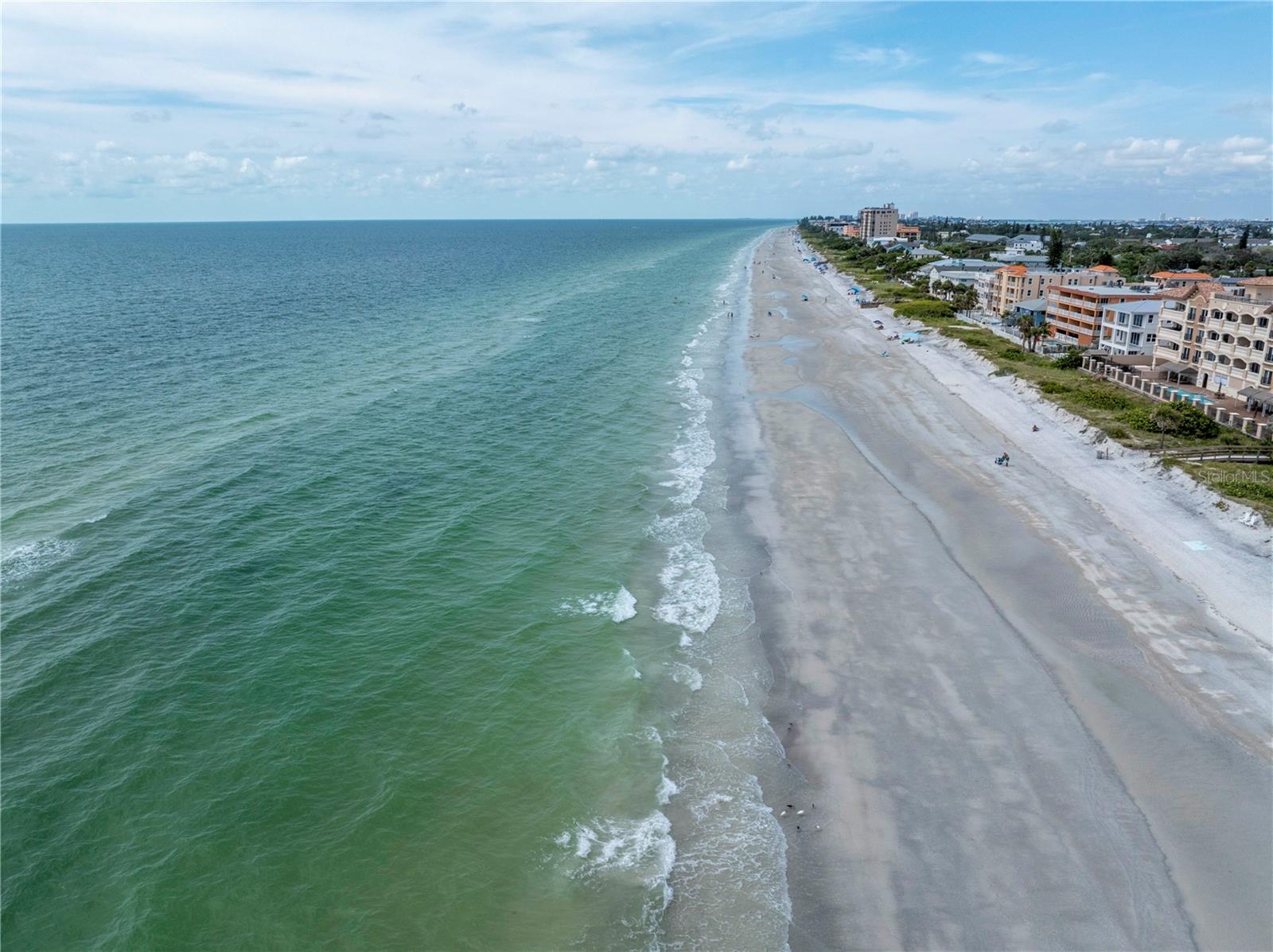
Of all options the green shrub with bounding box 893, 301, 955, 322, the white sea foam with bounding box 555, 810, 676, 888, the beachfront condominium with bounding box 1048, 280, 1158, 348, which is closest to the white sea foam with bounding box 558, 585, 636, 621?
the white sea foam with bounding box 555, 810, 676, 888

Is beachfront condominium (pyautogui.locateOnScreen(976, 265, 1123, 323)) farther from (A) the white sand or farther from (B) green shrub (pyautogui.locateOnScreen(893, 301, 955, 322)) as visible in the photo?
(A) the white sand

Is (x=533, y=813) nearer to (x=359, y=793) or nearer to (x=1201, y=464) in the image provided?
(x=359, y=793)

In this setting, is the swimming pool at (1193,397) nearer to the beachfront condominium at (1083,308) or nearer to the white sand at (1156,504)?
the white sand at (1156,504)

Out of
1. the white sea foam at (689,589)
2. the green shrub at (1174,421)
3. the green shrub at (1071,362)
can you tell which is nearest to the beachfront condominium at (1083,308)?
the green shrub at (1071,362)

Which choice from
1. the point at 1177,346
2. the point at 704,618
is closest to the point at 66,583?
the point at 704,618

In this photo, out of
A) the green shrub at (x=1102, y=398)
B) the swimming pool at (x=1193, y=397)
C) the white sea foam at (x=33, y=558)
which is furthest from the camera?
the green shrub at (x=1102, y=398)

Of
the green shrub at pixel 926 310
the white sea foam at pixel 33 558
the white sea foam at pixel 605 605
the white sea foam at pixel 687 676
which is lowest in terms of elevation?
the white sea foam at pixel 687 676

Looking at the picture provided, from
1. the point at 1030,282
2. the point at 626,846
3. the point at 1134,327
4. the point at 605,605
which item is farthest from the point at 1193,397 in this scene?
the point at 626,846
